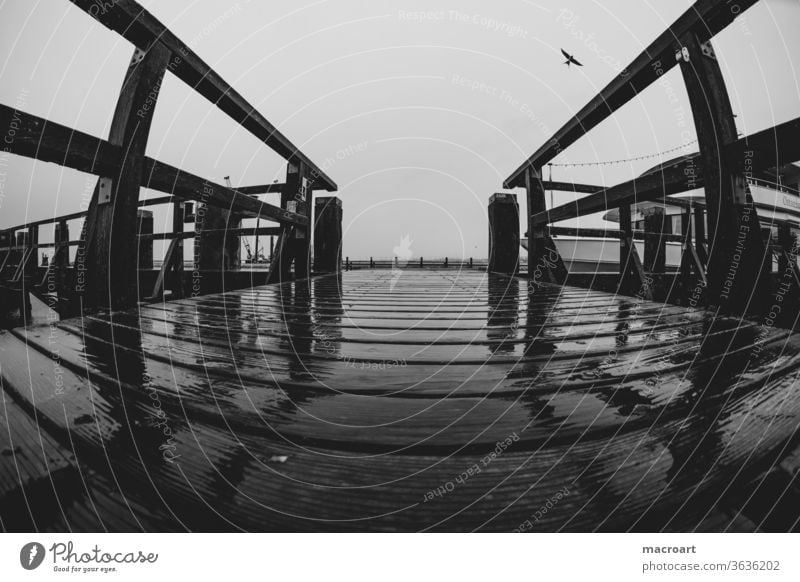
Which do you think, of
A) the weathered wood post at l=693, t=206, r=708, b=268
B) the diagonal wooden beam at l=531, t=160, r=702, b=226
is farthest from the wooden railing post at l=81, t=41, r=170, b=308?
the weathered wood post at l=693, t=206, r=708, b=268

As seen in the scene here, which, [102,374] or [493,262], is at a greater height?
[493,262]

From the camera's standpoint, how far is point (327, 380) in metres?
0.95

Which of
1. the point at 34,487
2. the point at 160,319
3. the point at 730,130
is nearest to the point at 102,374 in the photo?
the point at 34,487

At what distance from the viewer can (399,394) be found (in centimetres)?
87

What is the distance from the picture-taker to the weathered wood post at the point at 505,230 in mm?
5758

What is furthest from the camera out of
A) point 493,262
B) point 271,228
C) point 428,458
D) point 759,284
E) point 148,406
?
point 493,262

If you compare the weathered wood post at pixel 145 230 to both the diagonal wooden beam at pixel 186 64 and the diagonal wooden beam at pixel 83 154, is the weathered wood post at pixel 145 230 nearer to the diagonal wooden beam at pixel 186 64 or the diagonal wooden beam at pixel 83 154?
the diagonal wooden beam at pixel 186 64

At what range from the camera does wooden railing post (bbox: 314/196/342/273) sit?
5.68 meters

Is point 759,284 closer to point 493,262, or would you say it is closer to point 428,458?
point 428,458

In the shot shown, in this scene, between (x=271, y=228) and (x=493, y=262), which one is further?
(x=493, y=262)

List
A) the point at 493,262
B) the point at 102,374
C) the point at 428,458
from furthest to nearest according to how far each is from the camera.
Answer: the point at 493,262
the point at 102,374
the point at 428,458

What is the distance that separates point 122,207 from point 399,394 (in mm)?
1832

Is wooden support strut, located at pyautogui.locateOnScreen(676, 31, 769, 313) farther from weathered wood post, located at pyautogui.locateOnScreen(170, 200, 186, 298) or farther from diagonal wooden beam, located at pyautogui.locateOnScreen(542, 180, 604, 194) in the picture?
weathered wood post, located at pyautogui.locateOnScreen(170, 200, 186, 298)

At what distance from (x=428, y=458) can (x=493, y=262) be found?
5816 mm
